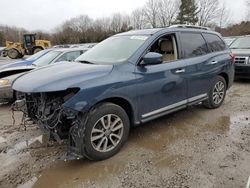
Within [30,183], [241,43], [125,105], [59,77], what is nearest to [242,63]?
[241,43]

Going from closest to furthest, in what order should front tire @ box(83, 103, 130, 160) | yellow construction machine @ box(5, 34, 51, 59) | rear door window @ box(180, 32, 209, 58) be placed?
front tire @ box(83, 103, 130, 160)
rear door window @ box(180, 32, 209, 58)
yellow construction machine @ box(5, 34, 51, 59)

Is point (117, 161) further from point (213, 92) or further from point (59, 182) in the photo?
point (213, 92)

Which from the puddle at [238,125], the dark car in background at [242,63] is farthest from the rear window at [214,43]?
the dark car in background at [242,63]

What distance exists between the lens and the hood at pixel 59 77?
3051 mm

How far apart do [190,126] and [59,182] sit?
2.64m

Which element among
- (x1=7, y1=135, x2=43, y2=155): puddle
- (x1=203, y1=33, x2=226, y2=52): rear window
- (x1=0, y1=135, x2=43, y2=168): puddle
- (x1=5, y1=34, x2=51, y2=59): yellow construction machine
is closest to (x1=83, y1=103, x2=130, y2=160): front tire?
(x1=0, y1=135, x2=43, y2=168): puddle

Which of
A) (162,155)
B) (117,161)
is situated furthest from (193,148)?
(117,161)

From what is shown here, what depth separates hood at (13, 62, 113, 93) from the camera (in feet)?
10.0

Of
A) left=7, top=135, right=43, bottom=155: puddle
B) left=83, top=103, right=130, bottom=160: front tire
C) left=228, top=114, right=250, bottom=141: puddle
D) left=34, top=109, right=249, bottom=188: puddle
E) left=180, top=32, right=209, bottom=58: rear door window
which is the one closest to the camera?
left=34, top=109, right=249, bottom=188: puddle

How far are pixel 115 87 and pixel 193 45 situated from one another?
221 centimetres

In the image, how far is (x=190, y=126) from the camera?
181 inches

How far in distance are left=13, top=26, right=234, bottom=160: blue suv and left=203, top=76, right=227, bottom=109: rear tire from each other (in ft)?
1.10

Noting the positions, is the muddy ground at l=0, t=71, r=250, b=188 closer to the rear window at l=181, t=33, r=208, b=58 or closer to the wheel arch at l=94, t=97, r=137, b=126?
the wheel arch at l=94, t=97, r=137, b=126

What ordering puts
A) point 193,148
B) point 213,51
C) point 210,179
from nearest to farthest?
point 210,179 < point 193,148 < point 213,51
